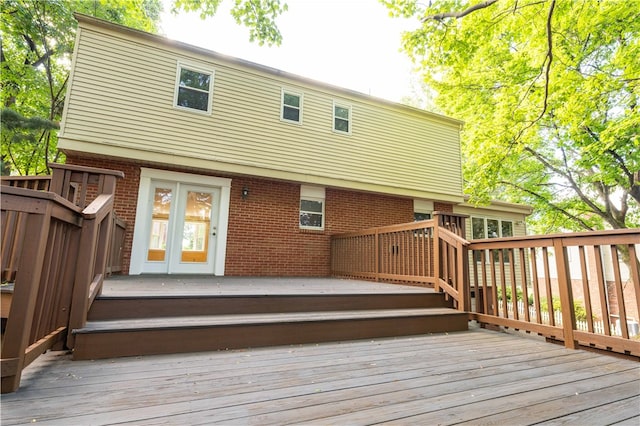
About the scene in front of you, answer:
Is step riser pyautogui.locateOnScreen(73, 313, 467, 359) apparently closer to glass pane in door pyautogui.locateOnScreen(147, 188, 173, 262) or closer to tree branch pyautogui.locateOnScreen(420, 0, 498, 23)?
glass pane in door pyautogui.locateOnScreen(147, 188, 173, 262)

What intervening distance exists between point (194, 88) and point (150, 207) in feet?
9.11

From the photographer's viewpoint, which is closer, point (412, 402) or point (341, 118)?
point (412, 402)

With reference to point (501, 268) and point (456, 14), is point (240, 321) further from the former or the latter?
point (456, 14)

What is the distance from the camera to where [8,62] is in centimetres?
1011

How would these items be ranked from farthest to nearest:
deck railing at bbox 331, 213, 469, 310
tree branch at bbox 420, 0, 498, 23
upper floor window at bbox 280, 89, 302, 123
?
upper floor window at bbox 280, 89, 302, 123, tree branch at bbox 420, 0, 498, 23, deck railing at bbox 331, 213, 469, 310

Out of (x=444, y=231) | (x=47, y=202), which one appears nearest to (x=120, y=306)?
(x=47, y=202)

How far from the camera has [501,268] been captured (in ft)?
11.7

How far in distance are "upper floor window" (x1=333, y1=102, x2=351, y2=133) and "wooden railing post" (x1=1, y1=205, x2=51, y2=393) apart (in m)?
7.02

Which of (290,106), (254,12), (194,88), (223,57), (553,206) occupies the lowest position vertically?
(553,206)

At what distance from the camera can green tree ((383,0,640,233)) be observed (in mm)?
6395

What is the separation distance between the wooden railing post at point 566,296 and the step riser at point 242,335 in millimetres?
1172

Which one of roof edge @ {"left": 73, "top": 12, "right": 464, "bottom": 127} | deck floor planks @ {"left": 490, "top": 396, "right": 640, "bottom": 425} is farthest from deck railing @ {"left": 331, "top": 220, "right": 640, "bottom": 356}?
roof edge @ {"left": 73, "top": 12, "right": 464, "bottom": 127}

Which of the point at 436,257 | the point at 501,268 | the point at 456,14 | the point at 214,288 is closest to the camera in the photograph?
the point at 501,268

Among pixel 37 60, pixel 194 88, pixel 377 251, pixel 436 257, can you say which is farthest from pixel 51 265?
pixel 37 60
